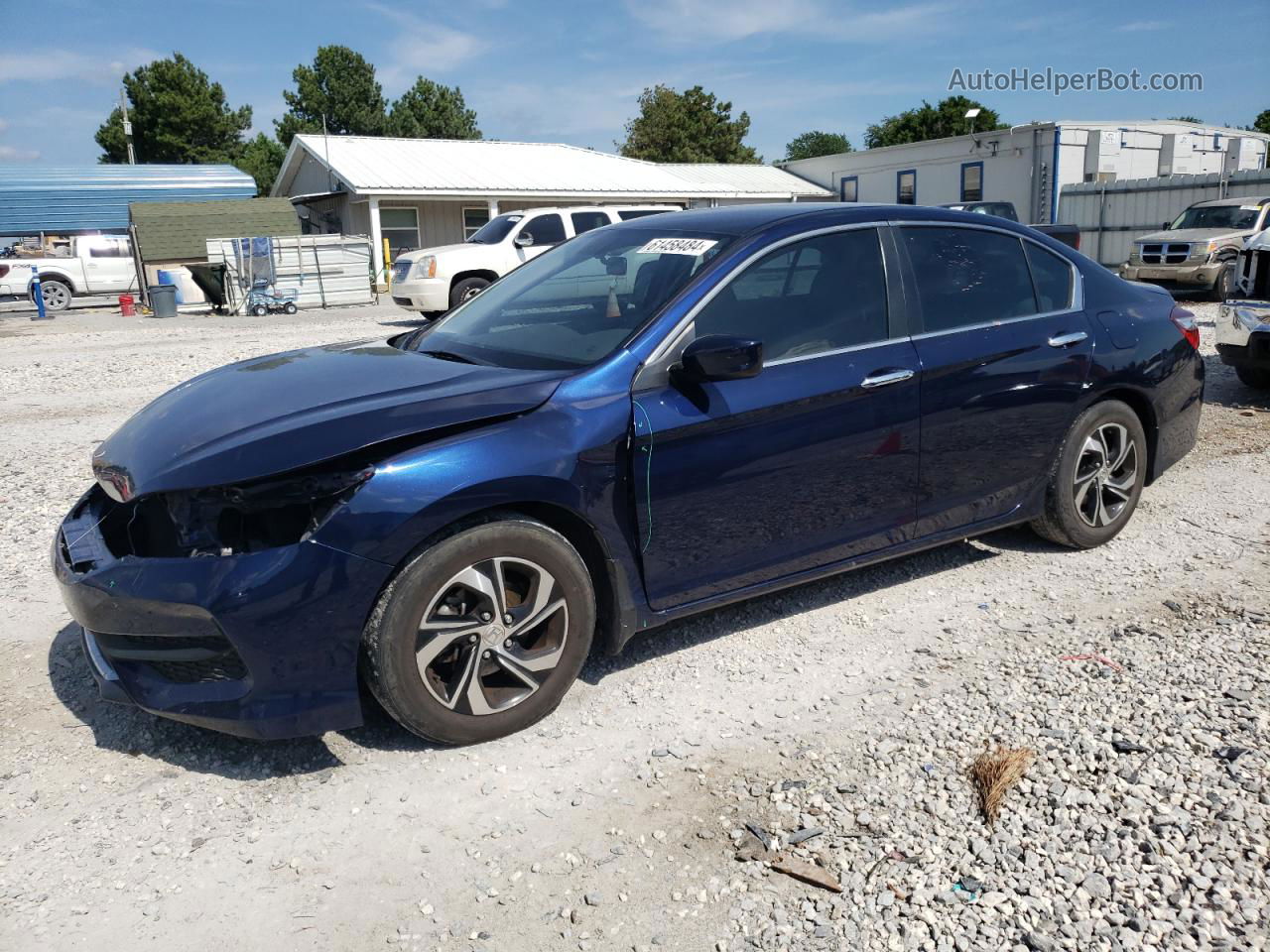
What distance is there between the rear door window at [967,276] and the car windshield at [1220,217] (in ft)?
55.9

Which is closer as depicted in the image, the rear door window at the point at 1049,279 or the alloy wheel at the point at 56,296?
the rear door window at the point at 1049,279

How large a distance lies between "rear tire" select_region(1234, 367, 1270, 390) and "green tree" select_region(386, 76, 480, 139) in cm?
6176

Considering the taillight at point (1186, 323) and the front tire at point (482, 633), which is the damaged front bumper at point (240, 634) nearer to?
the front tire at point (482, 633)

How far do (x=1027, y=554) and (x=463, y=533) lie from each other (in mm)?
3151

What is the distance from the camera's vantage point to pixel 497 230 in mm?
17156

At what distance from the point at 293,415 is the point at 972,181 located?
32.9 metres

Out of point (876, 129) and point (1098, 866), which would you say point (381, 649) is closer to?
point (1098, 866)

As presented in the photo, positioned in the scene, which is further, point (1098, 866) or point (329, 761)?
point (329, 761)

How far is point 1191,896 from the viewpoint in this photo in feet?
8.17

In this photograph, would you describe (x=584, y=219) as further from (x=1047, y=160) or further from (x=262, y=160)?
(x=262, y=160)

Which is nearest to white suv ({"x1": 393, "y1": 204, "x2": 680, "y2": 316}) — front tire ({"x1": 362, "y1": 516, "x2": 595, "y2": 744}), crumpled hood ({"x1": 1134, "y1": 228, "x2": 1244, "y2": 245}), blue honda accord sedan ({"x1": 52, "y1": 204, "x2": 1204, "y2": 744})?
crumpled hood ({"x1": 1134, "y1": 228, "x2": 1244, "y2": 245})

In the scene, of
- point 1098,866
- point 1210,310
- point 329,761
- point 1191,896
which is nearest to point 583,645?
point 329,761

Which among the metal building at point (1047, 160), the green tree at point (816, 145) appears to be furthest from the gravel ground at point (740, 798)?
the green tree at point (816, 145)

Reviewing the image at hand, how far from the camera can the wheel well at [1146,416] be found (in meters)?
4.96
